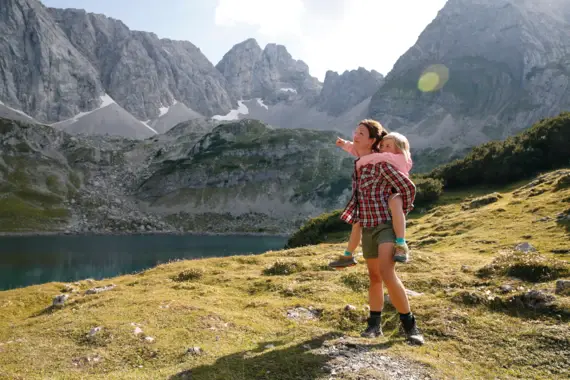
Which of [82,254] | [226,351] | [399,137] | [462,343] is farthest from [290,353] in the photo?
[82,254]

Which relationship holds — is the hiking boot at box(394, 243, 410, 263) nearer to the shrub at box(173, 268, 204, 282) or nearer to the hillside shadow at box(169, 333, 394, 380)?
the hillside shadow at box(169, 333, 394, 380)

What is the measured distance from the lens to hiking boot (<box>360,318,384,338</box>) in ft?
28.2

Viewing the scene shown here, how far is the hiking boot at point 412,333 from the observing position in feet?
26.2

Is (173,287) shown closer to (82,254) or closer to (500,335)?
(500,335)

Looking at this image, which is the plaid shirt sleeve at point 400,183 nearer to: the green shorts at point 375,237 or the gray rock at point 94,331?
the green shorts at point 375,237

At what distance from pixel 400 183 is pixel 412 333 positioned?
125 inches

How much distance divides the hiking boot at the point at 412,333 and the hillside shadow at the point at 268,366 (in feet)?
2.07

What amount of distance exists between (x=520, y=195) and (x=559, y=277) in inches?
1180

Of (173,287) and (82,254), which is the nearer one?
(173,287)

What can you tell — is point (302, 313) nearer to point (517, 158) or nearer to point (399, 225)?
point (399, 225)

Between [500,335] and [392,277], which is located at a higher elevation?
[392,277]

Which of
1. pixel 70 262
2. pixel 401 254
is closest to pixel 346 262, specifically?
pixel 401 254

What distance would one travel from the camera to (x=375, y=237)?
847cm

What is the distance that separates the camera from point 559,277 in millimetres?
11828
